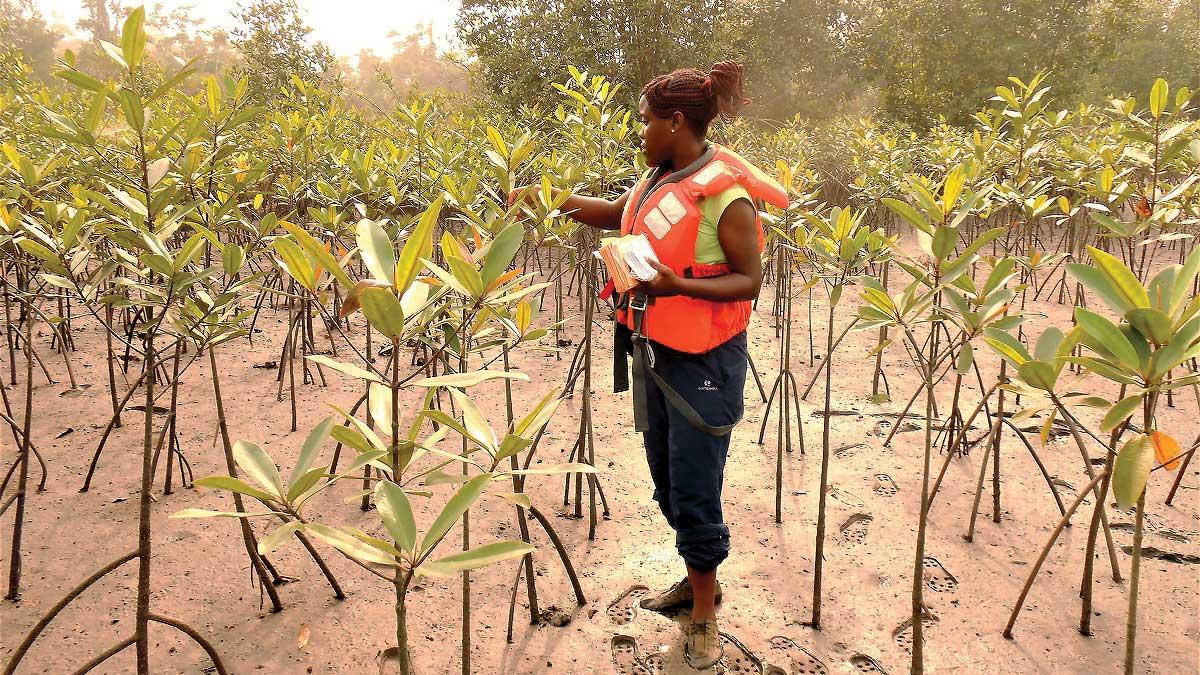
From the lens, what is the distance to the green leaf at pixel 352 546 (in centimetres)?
83

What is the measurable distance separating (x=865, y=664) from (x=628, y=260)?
1186mm

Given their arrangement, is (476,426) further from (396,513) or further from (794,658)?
(794,658)

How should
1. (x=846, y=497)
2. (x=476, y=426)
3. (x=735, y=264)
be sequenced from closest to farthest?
(x=476, y=426) < (x=735, y=264) < (x=846, y=497)

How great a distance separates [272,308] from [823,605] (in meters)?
3.99

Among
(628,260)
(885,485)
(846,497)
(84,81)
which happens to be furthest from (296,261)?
(885,485)

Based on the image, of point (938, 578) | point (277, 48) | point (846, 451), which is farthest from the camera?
point (277, 48)

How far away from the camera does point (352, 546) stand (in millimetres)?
843

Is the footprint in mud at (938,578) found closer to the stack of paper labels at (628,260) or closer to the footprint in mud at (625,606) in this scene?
the footprint in mud at (625,606)

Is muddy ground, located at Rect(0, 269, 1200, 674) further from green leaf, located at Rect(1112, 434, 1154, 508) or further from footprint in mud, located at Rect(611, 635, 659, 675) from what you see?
green leaf, located at Rect(1112, 434, 1154, 508)

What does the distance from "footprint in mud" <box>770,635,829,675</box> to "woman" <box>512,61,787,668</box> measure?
15 cm

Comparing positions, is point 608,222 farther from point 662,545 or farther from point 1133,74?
point 1133,74

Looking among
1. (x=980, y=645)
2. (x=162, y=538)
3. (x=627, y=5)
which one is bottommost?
(x=980, y=645)

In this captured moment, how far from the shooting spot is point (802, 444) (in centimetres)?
296

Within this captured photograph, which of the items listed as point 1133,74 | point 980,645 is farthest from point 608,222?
point 1133,74
